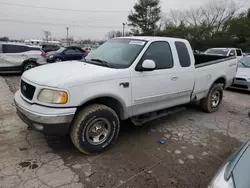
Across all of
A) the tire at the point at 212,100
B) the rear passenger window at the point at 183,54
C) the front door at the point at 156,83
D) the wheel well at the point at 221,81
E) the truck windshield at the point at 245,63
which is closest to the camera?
the front door at the point at 156,83

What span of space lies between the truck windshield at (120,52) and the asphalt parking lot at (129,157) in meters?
1.43

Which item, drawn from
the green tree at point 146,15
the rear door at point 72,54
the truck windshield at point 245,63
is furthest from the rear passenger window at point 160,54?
the green tree at point 146,15

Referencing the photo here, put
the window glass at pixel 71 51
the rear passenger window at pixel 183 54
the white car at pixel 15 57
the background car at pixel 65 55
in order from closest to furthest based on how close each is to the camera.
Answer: the rear passenger window at pixel 183 54 → the white car at pixel 15 57 → the background car at pixel 65 55 → the window glass at pixel 71 51

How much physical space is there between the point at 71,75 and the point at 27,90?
76 centimetres

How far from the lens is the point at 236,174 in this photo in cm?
151

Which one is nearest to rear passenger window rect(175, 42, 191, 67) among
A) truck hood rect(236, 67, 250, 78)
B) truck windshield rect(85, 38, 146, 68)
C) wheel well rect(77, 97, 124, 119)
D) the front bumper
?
truck windshield rect(85, 38, 146, 68)

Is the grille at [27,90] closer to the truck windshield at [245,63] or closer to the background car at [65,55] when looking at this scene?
the truck windshield at [245,63]

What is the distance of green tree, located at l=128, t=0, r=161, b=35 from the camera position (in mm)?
44719

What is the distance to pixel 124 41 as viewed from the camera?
3963 mm

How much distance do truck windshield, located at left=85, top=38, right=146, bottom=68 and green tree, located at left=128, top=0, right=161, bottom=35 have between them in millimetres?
42630

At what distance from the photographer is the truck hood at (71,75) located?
2.70 meters

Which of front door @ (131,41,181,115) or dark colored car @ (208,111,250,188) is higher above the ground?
front door @ (131,41,181,115)

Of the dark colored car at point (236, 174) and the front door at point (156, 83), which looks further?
the front door at point (156, 83)

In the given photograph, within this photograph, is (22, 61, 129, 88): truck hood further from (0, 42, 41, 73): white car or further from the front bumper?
(0, 42, 41, 73): white car
